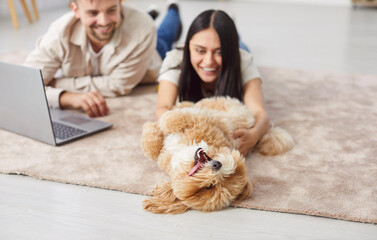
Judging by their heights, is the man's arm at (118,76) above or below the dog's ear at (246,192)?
above

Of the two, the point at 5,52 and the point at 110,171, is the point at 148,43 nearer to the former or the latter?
the point at 110,171

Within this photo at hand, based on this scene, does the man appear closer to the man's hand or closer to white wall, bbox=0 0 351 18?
the man's hand

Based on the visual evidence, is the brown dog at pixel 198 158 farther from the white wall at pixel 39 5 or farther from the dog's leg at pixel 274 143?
the white wall at pixel 39 5

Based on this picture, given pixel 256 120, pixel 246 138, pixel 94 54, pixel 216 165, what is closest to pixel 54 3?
pixel 94 54

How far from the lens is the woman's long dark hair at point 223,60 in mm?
1532

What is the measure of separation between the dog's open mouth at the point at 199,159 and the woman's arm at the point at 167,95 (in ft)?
1.87

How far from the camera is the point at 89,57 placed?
6.39ft

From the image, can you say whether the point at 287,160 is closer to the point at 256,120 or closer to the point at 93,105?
the point at 256,120

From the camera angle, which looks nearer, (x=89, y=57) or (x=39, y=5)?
(x=89, y=57)

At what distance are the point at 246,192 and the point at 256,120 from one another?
43cm

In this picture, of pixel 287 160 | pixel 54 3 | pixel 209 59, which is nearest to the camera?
pixel 287 160

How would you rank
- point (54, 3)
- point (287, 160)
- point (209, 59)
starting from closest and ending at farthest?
point (287, 160) → point (209, 59) → point (54, 3)

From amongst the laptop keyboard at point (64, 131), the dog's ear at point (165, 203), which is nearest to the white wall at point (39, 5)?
the laptop keyboard at point (64, 131)

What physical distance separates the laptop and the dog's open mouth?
1.96ft
